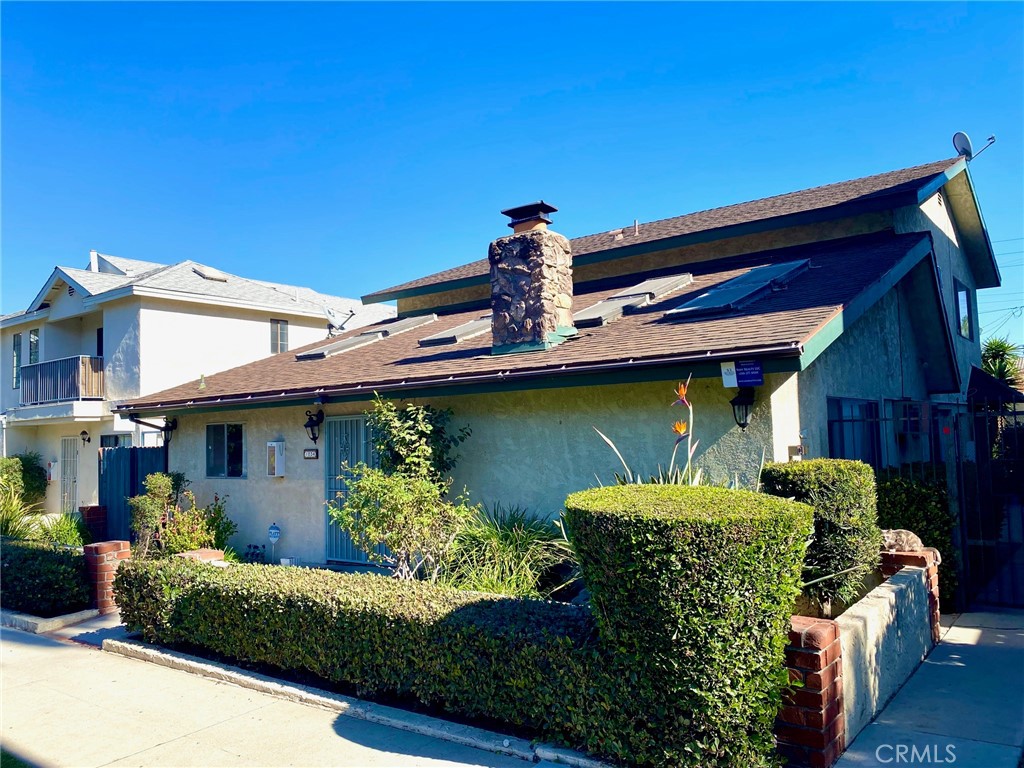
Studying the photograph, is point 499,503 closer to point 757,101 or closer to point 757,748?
point 757,748

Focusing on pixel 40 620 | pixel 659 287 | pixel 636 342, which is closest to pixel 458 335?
pixel 659 287

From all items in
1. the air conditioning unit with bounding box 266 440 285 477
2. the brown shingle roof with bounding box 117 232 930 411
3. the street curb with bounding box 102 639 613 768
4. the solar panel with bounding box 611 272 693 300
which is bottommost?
the street curb with bounding box 102 639 613 768

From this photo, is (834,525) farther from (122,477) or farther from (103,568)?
(122,477)

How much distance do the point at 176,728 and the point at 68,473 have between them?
1834 centimetres

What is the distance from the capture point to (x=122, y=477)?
1516 centimetres

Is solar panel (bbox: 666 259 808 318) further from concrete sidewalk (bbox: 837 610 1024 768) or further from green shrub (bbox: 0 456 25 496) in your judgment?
green shrub (bbox: 0 456 25 496)

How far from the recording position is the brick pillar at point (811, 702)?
14.0 ft

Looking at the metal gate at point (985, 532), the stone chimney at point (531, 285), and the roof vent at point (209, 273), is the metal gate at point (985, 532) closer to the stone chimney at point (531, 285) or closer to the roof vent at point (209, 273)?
the stone chimney at point (531, 285)

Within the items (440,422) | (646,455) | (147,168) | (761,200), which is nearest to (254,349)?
(147,168)

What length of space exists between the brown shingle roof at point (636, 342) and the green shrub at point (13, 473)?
29.5 ft

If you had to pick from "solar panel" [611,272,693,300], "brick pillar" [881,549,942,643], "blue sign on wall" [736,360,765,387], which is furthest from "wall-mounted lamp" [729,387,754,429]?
"solar panel" [611,272,693,300]

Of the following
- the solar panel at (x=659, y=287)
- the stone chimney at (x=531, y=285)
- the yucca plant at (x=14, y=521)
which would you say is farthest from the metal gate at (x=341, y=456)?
the yucca plant at (x=14, y=521)

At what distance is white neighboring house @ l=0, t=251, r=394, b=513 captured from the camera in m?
18.4

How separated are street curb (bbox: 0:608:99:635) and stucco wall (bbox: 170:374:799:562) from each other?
3131 mm
